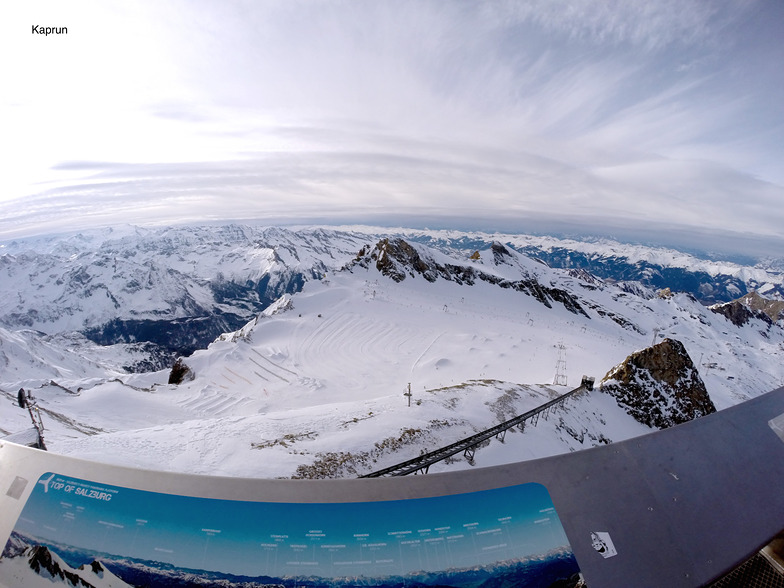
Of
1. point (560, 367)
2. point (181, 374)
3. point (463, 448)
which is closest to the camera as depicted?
point (463, 448)

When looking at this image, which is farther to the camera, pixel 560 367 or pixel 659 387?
pixel 560 367

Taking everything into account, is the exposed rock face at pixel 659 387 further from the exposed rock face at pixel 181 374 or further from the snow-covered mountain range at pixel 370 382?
the exposed rock face at pixel 181 374

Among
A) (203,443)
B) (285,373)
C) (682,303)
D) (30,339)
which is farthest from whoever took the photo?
(682,303)

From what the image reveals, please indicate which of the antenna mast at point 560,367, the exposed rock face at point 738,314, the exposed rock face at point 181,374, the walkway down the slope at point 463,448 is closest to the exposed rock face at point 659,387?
the antenna mast at point 560,367

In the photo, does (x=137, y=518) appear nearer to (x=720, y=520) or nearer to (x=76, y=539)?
(x=76, y=539)

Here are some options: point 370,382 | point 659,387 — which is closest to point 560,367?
point 659,387

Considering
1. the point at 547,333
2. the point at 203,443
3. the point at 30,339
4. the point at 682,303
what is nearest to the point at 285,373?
the point at 203,443

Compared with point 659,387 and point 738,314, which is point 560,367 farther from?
point 738,314
